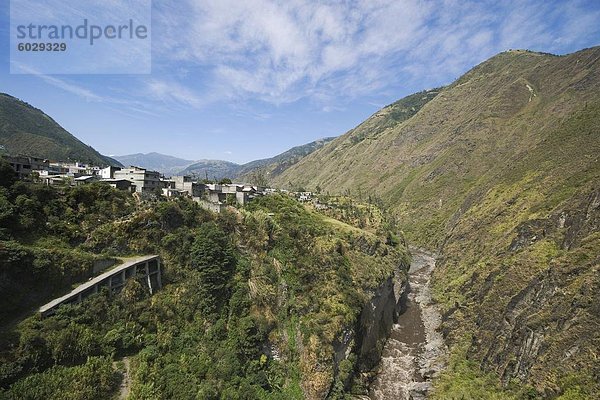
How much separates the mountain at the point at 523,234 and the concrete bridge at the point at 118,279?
38429 mm

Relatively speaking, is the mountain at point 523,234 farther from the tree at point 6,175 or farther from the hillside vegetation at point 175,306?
the tree at point 6,175

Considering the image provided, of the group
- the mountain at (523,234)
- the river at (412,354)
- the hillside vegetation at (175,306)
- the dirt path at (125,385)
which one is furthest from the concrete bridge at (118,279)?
the mountain at (523,234)

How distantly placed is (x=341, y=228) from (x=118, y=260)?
41.1 m

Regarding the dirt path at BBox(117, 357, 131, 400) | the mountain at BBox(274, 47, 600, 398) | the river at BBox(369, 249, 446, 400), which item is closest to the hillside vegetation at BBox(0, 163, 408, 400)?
the dirt path at BBox(117, 357, 131, 400)

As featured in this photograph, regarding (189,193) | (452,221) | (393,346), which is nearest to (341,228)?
(393,346)

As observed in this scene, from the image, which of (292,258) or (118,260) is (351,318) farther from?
(118,260)

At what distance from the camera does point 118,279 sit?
1341 inches

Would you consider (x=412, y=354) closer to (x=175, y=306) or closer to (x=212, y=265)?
(x=212, y=265)

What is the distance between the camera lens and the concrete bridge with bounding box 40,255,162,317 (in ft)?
95.8

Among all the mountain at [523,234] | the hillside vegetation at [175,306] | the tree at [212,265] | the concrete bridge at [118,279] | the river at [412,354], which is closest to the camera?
the hillside vegetation at [175,306]

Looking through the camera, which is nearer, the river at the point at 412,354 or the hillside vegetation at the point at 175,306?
the hillside vegetation at the point at 175,306

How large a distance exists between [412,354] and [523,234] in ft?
106

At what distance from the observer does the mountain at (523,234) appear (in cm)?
3791

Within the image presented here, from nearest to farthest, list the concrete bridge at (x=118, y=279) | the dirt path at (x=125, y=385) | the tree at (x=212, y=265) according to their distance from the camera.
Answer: the dirt path at (x=125, y=385), the concrete bridge at (x=118, y=279), the tree at (x=212, y=265)
